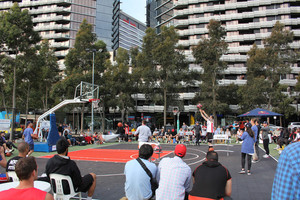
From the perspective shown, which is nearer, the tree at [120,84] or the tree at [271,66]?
the tree at [271,66]

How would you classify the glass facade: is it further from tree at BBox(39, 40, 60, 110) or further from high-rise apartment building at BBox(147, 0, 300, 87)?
tree at BBox(39, 40, 60, 110)

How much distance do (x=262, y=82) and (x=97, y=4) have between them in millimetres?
51668

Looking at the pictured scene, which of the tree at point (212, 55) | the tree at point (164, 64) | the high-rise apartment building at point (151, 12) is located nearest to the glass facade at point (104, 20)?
the high-rise apartment building at point (151, 12)

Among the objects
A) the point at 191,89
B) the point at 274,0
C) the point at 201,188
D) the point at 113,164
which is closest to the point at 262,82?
the point at 191,89

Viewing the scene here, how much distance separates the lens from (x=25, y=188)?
8.24 feet

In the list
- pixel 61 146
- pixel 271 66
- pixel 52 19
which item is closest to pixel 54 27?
pixel 52 19

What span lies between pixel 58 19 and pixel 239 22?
44.0 m

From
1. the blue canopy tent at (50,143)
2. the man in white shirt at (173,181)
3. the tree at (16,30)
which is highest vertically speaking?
the tree at (16,30)

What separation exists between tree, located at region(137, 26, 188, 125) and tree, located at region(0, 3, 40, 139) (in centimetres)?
1635

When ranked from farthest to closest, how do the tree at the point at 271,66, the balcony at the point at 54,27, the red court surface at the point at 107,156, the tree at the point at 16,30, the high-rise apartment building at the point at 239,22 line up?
the balcony at the point at 54,27, the high-rise apartment building at the point at 239,22, the tree at the point at 271,66, the tree at the point at 16,30, the red court surface at the point at 107,156

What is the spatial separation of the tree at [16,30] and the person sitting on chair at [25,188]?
83.8ft

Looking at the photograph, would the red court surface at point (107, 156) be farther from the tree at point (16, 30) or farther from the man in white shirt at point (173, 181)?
the tree at point (16, 30)

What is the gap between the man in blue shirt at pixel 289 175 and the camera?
1.72 meters

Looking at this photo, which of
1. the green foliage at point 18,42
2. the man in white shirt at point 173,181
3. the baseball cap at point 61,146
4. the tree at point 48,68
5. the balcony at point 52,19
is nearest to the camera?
the man in white shirt at point 173,181
